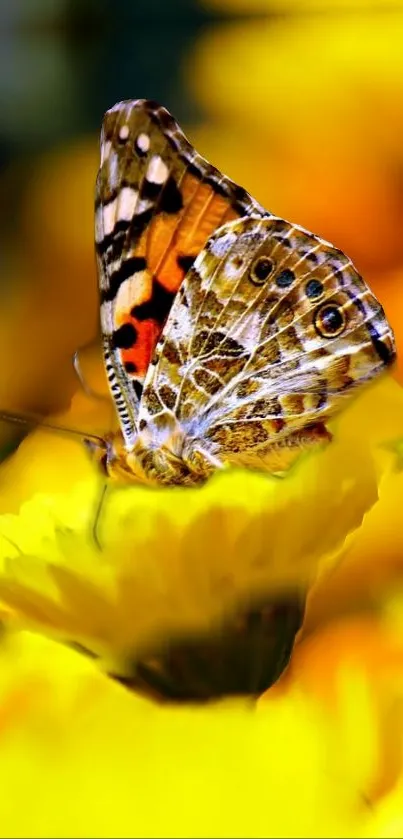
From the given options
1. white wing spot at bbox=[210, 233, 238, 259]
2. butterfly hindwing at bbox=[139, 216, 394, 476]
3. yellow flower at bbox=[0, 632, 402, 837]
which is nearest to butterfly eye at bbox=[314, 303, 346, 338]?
butterfly hindwing at bbox=[139, 216, 394, 476]

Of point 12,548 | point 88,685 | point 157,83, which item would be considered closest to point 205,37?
point 157,83

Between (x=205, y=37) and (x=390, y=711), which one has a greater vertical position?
(x=205, y=37)

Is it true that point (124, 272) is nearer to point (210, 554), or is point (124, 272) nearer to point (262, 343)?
point (262, 343)

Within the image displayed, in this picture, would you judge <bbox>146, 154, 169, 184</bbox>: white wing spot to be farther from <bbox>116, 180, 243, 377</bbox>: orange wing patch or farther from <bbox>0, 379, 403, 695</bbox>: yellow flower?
<bbox>0, 379, 403, 695</bbox>: yellow flower

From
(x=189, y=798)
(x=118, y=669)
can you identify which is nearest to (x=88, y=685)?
(x=118, y=669)

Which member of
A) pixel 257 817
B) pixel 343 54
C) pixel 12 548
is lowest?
pixel 257 817

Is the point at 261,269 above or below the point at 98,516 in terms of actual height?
above

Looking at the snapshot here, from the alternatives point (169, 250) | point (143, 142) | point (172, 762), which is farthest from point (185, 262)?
point (172, 762)

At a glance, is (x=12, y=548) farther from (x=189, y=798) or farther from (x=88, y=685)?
(x=189, y=798)
